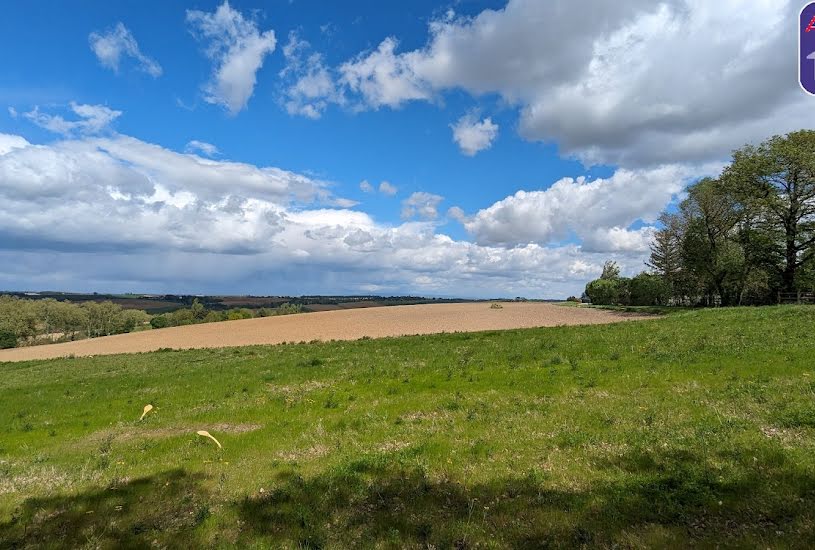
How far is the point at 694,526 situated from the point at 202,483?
1028 centimetres

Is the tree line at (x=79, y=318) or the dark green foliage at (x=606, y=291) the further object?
the tree line at (x=79, y=318)

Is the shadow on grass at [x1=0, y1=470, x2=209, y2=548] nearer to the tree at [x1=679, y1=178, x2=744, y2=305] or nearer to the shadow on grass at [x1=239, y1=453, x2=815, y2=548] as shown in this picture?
the shadow on grass at [x1=239, y1=453, x2=815, y2=548]

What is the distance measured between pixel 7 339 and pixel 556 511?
152207mm

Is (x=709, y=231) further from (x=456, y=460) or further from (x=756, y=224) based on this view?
(x=456, y=460)

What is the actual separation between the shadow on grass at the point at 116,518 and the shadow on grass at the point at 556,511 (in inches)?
52.1

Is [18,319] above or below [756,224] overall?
below

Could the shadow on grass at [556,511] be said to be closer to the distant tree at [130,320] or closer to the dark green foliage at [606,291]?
the dark green foliage at [606,291]

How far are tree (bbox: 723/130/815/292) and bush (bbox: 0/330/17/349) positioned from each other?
529 ft

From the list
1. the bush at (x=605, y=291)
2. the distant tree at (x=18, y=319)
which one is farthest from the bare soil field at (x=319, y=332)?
the distant tree at (x=18, y=319)

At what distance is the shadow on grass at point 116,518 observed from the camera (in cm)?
826

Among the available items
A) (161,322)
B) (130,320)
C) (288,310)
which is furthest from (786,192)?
(130,320)

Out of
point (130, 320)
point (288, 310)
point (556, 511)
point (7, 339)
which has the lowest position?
point (7, 339)

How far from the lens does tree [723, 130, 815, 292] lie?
57.5 metres

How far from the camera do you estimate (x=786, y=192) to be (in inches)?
2357
